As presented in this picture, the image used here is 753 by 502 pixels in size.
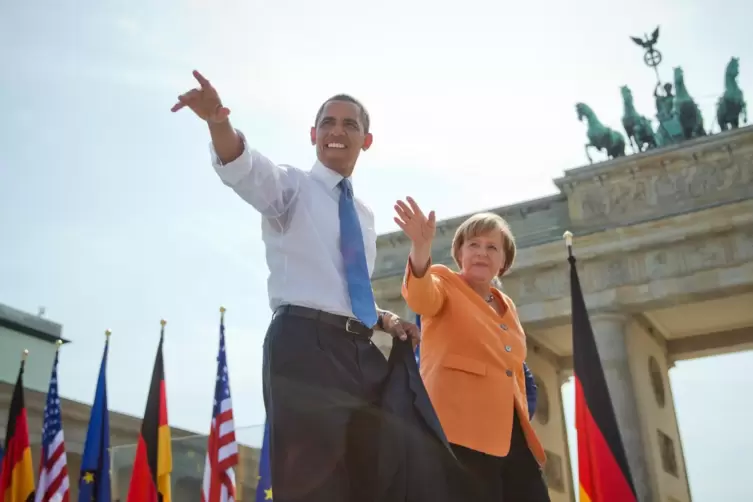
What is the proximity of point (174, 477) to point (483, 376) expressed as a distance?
10.8m

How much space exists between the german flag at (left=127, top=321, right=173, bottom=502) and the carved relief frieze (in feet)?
34.2

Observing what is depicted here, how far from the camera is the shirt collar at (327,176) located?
294cm

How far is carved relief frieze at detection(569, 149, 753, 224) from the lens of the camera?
56.0 ft

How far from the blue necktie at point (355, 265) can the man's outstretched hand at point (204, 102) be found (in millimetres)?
A: 646

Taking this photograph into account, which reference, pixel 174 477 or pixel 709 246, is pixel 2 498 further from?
pixel 709 246

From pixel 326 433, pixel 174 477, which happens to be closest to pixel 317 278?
pixel 326 433

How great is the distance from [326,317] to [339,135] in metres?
0.75

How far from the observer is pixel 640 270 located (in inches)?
683

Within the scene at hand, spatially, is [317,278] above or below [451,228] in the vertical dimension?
below

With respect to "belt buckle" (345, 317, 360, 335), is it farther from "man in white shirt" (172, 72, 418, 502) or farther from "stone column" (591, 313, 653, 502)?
"stone column" (591, 313, 653, 502)

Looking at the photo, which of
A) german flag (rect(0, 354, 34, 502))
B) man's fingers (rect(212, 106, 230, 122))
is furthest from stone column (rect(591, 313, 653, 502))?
man's fingers (rect(212, 106, 230, 122))

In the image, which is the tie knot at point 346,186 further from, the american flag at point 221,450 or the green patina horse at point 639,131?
the green patina horse at point 639,131

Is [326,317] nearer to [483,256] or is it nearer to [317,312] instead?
[317,312]

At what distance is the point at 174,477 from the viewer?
1296 cm
